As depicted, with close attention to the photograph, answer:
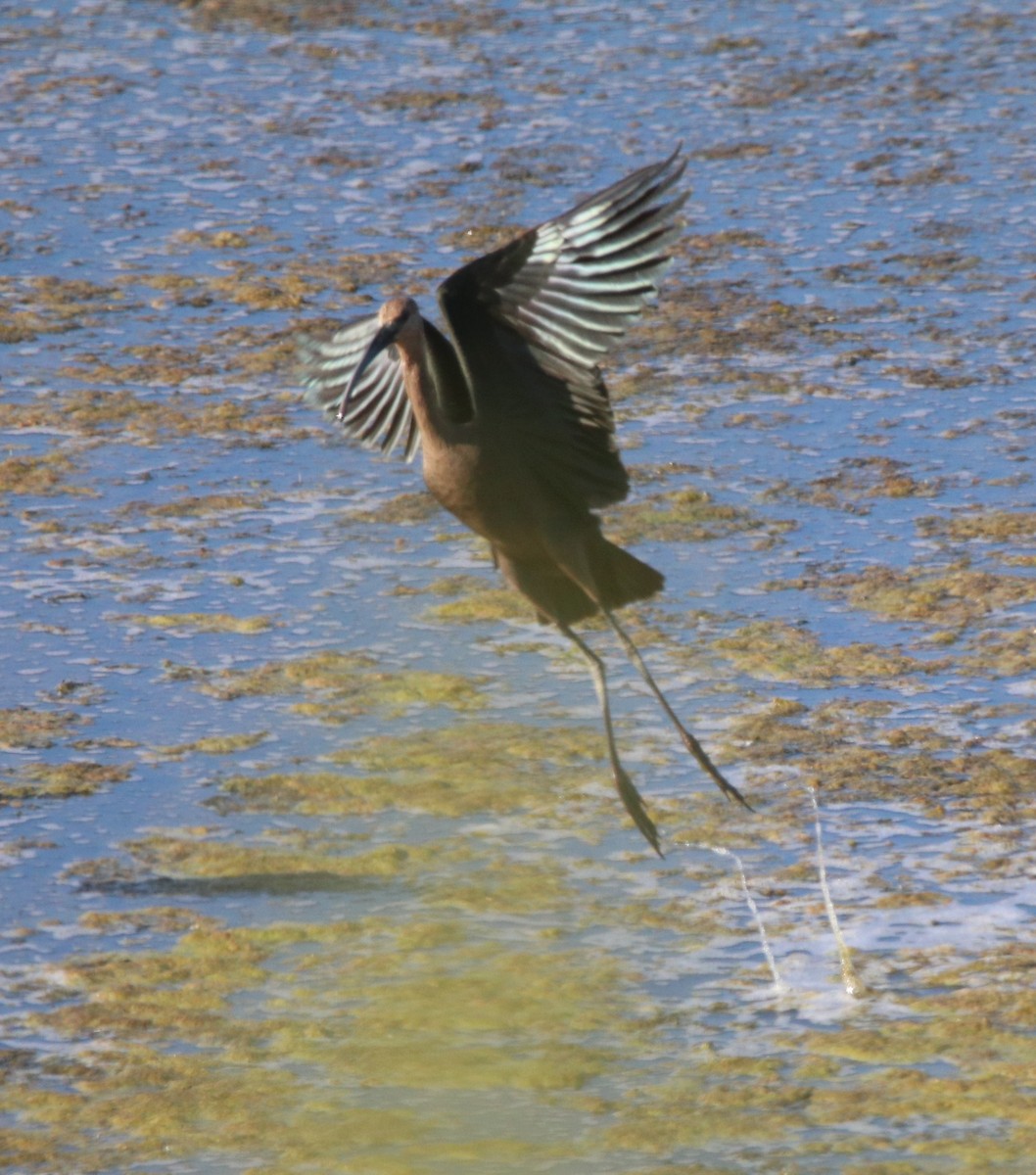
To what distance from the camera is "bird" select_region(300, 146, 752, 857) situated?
12.7 feet

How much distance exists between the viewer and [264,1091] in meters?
3.56

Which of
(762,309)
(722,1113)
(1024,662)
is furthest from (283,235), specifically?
(722,1113)

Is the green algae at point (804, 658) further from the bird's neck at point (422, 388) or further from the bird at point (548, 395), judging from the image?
the bird's neck at point (422, 388)

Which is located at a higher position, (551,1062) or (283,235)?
(283,235)

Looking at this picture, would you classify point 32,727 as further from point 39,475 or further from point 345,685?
point 39,475

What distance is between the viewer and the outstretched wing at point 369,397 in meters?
4.87

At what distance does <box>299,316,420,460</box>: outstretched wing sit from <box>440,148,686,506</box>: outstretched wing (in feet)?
2.21

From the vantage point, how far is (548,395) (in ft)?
13.7

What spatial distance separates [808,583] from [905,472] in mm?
663

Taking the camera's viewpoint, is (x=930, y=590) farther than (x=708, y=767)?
Yes

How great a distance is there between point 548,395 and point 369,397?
0.84 metres

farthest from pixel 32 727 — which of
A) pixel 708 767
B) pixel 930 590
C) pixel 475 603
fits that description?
pixel 930 590

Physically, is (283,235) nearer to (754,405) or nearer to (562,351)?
(754,405)

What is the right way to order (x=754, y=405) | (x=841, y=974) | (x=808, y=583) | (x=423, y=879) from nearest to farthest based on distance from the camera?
(x=841, y=974), (x=423, y=879), (x=808, y=583), (x=754, y=405)
